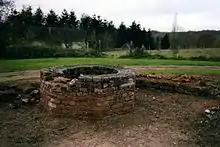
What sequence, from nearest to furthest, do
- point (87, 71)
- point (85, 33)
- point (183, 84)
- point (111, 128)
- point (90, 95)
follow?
point (111, 128) → point (90, 95) → point (87, 71) → point (183, 84) → point (85, 33)

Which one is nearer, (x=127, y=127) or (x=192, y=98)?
(x=127, y=127)

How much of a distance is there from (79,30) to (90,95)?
2454 centimetres

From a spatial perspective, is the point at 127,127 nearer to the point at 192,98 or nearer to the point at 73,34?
the point at 192,98

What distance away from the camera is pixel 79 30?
32.7m

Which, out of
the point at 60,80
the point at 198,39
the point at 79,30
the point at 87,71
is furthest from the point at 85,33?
the point at 60,80

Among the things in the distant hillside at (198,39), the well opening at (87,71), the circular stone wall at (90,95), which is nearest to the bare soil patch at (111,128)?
the circular stone wall at (90,95)

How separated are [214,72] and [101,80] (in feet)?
23.5

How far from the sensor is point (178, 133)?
26.4 feet

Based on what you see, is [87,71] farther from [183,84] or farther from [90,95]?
[183,84]

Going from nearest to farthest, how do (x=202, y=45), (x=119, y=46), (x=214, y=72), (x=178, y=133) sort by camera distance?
1. (x=178, y=133)
2. (x=214, y=72)
3. (x=202, y=45)
4. (x=119, y=46)

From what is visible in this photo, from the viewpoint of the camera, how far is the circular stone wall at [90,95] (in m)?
8.59

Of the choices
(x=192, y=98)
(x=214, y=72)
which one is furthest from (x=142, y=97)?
(x=214, y=72)

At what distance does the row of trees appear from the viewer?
2864 cm

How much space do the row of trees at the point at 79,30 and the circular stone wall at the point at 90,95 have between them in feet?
60.1
